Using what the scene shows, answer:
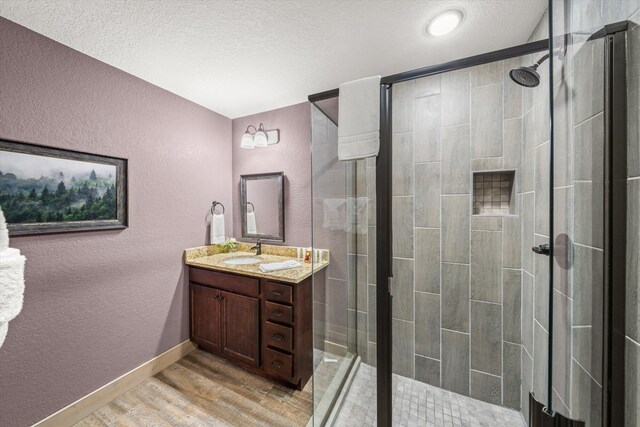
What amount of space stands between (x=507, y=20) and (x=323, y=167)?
126 centimetres

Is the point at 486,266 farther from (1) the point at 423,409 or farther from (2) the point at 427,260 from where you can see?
(1) the point at 423,409

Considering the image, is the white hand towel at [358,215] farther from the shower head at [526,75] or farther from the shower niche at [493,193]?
the shower head at [526,75]

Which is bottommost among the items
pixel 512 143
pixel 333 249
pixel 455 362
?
pixel 455 362

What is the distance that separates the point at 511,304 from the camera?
1.47 m

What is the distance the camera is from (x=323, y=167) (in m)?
1.47

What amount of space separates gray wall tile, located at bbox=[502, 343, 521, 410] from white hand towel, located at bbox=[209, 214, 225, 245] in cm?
247

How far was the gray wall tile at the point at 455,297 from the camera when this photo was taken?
158 centimetres

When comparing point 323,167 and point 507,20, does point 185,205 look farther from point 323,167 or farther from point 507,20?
point 507,20

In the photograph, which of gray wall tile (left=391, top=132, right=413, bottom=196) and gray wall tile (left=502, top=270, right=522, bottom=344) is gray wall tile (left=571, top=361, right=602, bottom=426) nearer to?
gray wall tile (left=502, top=270, right=522, bottom=344)

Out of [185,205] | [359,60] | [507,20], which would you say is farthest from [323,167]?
[185,205]

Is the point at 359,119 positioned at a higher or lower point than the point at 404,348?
higher

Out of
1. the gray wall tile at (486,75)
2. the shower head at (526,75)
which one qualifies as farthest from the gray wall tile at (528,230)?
the gray wall tile at (486,75)

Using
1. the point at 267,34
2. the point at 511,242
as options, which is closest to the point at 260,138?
the point at 267,34

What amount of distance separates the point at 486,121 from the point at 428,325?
148cm
